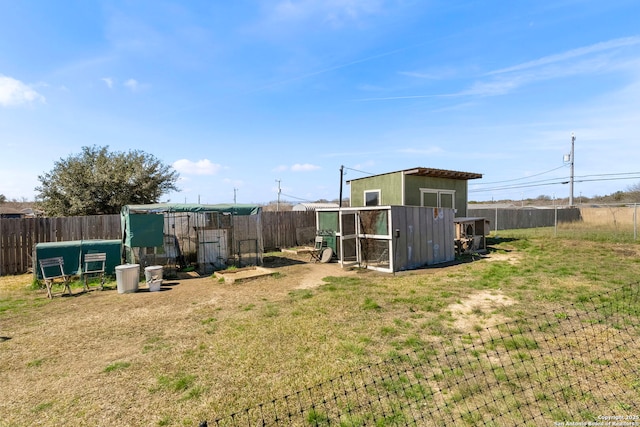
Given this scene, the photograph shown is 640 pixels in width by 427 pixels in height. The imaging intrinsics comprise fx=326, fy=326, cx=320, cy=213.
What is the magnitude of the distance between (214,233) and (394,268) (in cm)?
606

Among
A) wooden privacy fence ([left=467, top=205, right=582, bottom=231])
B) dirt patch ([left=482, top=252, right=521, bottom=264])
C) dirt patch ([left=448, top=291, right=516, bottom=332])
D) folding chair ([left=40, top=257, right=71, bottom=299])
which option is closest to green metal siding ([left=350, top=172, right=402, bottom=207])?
dirt patch ([left=482, top=252, right=521, bottom=264])

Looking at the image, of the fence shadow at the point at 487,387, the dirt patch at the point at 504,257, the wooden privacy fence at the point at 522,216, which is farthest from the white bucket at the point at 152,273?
the wooden privacy fence at the point at 522,216

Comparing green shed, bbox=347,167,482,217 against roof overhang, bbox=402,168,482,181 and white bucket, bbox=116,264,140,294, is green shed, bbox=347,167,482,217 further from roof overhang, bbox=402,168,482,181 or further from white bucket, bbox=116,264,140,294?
white bucket, bbox=116,264,140,294

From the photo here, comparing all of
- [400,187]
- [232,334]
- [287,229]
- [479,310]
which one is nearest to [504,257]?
[400,187]

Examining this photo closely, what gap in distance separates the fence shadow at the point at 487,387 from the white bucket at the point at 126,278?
6295 mm

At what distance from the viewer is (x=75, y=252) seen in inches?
353

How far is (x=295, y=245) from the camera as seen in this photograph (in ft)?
54.6

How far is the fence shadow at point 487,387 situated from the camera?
2.98 m

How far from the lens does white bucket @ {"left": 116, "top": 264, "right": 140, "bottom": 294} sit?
26.2 feet

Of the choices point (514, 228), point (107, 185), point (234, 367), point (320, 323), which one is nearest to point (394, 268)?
point (320, 323)

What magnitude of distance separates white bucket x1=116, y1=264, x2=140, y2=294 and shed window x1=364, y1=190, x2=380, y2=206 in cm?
1011

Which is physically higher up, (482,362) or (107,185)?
(107,185)

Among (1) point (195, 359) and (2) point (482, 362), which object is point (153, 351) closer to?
(1) point (195, 359)

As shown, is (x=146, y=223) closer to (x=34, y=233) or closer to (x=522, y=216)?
(x=34, y=233)
